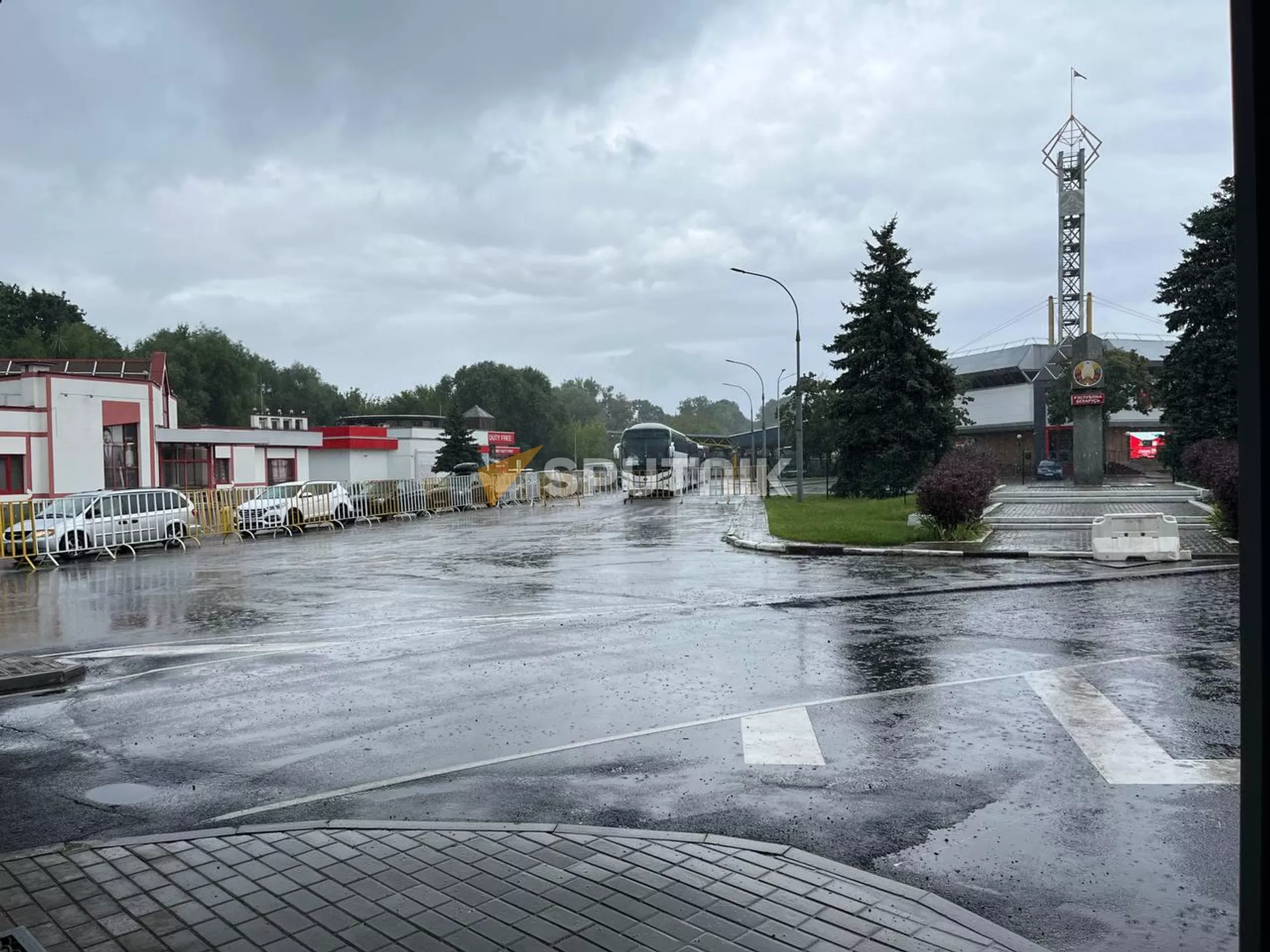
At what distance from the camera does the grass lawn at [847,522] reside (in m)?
23.2

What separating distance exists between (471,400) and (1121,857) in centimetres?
11859

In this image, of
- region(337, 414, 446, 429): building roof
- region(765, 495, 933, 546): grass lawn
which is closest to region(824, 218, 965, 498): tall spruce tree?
region(765, 495, 933, 546): grass lawn

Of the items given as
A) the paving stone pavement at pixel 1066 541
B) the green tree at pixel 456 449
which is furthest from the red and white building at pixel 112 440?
the paving stone pavement at pixel 1066 541

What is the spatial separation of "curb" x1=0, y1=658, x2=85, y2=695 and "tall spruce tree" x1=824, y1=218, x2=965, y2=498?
38.4 meters

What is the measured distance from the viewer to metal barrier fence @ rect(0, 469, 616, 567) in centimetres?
2358

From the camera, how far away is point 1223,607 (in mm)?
12711

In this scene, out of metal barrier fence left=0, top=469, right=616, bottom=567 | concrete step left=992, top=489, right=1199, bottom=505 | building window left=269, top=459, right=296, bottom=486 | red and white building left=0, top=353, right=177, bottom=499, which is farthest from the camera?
building window left=269, top=459, right=296, bottom=486

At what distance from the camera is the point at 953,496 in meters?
22.0

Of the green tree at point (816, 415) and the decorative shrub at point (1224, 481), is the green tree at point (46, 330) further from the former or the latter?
the decorative shrub at point (1224, 481)

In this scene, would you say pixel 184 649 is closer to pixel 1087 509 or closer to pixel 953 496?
pixel 953 496

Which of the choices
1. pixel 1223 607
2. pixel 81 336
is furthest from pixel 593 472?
pixel 1223 607

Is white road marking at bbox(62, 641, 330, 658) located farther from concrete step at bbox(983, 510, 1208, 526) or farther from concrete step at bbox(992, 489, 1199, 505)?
concrete step at bbox(992, 489, 1199, 505)

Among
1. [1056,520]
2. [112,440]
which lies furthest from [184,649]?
[112,440]

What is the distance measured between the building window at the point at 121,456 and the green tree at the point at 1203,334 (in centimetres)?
4945
